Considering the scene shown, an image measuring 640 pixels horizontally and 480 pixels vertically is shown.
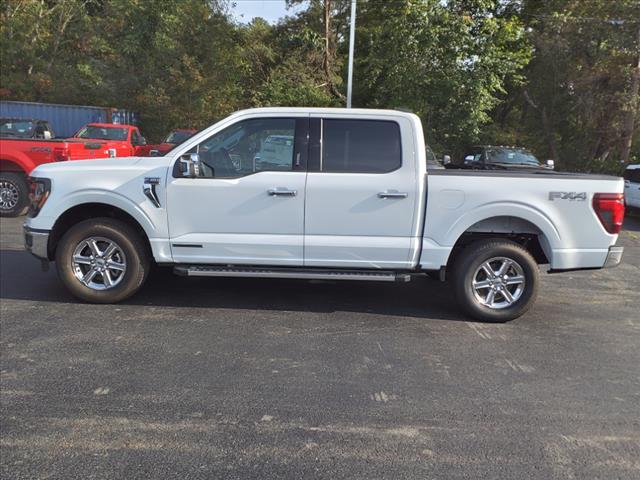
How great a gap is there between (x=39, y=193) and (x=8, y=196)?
6.39m

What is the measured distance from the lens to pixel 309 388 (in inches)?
149

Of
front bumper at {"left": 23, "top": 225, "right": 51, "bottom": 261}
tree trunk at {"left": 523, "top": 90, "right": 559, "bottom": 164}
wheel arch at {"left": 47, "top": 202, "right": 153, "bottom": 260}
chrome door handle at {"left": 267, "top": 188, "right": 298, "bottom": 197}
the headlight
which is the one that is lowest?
front bumper at {"left": 23, "top": 225, "right": 51, "bottom": 261}

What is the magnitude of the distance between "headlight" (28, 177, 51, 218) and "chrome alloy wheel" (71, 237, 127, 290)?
0.55 m

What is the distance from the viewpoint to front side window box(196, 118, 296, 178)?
515 cm

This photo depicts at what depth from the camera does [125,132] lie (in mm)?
15984

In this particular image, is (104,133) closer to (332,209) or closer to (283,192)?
(283,192)

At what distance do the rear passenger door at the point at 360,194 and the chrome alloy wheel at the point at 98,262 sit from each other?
188cm

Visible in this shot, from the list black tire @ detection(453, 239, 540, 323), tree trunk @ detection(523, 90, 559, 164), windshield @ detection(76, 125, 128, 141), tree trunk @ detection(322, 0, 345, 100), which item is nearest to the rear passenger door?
black tire @ detection(453, 239, 540, 323)

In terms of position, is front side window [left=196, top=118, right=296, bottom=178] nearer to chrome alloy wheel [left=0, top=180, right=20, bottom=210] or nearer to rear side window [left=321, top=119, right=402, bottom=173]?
rear side window [left=321, top=119, right=402, bottom=173]

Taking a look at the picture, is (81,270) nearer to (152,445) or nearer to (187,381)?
(187,381)

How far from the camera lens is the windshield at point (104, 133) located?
15.7m

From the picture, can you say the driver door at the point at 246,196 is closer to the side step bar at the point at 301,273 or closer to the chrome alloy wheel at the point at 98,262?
the side step bar at the point at 301,273

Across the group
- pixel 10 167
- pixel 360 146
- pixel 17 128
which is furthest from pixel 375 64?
pixel 360 146

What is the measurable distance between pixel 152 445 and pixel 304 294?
3.18 meters
